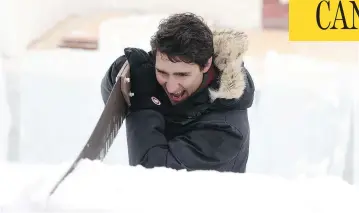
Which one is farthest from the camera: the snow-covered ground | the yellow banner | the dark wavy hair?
the snow-covered ground

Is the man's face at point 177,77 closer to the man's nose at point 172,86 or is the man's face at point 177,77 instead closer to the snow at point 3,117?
the man's nose at point 172,86

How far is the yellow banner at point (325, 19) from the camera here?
65 centimetres

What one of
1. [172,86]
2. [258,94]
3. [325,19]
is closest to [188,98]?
[172,86]

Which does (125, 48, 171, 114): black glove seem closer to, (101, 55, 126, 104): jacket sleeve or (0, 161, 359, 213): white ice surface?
(101, 55, 126, 104): jacket sleeve

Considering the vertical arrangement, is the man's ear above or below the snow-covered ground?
above

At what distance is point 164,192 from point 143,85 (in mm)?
271

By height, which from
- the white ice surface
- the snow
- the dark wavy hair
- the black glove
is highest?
the dark wavy hair

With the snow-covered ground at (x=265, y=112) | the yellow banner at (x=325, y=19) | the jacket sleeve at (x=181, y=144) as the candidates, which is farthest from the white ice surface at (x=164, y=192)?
the snow-covered ground at (x=265, y=112)

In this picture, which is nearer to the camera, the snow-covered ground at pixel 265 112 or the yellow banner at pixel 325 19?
the yellow banner at pixel 325 19

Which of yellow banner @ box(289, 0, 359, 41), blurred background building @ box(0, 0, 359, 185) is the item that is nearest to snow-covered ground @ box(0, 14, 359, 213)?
blurred background building @ box(0, 0, 359, 185)

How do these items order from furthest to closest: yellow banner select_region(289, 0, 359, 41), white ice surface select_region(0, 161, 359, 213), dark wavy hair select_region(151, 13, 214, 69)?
yellow banner select_region(289, 0, 359, 41) < dark wavy hair select_region(151, 13, 214, 69) < white ice surface select_region(0, 161, 359, 213)

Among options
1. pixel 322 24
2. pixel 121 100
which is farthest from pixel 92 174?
pixel 322 24

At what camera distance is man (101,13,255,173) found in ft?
1.77

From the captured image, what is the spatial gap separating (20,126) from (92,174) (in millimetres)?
607
